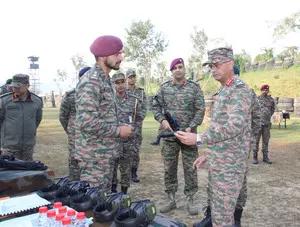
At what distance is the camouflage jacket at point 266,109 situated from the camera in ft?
26.9

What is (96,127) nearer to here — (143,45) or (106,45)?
(106,45)

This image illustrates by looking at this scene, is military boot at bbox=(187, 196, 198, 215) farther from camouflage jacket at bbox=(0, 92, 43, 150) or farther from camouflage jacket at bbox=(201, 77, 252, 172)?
camouflage jacket at bbox=(0, 92, 43, 150)

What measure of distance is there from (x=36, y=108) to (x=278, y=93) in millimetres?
22999

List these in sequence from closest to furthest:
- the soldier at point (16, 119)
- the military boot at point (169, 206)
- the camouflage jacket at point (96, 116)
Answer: the camouflage jacket at point (96, 116) < the military boot at point (169, 206) < the soldier at point (16, 119)

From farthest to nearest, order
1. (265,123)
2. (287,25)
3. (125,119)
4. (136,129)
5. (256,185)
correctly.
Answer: (287,25) → (265,123) → (136,129) → (256,185) → (125,119)

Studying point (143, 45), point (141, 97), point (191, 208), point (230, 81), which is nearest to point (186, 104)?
point (191, 208)

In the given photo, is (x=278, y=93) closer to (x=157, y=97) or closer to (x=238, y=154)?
(x=157, y=97)

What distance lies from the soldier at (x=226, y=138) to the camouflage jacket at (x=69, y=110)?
93.3 inches

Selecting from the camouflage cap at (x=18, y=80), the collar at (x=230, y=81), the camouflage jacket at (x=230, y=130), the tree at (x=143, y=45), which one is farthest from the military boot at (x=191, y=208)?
the tree at (x=143, y=45)

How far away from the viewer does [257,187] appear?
5.75 metres

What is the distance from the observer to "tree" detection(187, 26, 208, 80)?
3562cm

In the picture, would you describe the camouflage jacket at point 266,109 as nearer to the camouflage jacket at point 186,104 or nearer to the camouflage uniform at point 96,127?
the camouflage jacket at point 186,104

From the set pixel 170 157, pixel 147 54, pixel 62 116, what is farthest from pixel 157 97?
pixel 147 54

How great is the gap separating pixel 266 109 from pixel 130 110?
4580 millimetres
